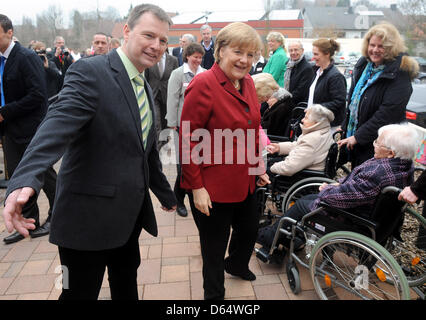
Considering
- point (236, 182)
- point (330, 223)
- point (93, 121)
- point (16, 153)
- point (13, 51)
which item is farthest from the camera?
point (16, 153)

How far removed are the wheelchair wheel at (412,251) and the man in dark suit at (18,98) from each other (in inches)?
121

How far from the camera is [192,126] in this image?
190 centimetres

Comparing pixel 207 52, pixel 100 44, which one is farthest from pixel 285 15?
pixel 100 44

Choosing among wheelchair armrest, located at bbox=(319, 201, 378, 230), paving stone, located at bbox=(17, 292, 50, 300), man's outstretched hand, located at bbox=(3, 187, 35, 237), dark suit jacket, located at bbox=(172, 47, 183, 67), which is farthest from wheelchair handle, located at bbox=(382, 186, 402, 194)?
dark suit jacket, located at bbox=(172, 47, 183, 67)

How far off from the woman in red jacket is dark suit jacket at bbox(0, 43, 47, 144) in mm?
→ 2001

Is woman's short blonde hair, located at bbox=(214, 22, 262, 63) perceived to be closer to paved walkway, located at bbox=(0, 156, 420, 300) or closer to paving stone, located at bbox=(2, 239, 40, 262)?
paved walkway, located at bbox=(0, 156, 420, 300)

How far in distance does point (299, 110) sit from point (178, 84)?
1573mm

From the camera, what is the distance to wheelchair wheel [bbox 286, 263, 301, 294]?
2367 mm

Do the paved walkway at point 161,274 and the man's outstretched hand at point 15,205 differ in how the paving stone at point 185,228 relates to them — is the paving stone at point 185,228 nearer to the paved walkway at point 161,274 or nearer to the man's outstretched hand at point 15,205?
the paved walkway at point 161,274

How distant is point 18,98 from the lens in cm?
323

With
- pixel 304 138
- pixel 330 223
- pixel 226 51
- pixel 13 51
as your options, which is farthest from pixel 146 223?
pixel 13 51

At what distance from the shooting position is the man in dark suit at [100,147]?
134cm

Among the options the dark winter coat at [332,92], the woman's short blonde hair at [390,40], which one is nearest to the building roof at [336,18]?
the dark winter coat at [332,92]
